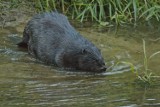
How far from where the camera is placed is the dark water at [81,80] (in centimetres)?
516

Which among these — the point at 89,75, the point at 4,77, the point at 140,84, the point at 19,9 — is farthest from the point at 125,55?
the point at 19,9

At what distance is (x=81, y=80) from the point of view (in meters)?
6.05

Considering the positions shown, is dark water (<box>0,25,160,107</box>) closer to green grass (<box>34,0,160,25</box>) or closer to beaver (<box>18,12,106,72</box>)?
beaver (<box>18,12,106,72</box>)

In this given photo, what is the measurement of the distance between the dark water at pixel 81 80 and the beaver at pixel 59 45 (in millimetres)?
138

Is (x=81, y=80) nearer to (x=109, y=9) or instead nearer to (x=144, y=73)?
(x=144, y=73)

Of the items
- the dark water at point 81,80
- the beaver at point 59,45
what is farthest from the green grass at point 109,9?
the beaver at point 59,45

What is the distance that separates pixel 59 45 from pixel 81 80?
3.20 ft

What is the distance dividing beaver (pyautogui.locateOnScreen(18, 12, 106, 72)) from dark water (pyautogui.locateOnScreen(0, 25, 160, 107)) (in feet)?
0.45

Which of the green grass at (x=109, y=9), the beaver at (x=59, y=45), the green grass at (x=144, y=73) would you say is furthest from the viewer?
the green grass at (x=109, y=9)

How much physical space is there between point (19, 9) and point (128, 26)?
178cm

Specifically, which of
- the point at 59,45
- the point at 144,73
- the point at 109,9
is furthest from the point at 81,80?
the point at 109,9

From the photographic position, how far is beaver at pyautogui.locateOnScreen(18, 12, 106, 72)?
21.4ft

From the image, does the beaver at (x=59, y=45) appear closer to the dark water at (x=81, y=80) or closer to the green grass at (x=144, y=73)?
the dark water at (x=81, y=80)

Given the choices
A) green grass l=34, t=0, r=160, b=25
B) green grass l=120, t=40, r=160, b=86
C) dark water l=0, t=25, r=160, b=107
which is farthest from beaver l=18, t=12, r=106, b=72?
green grass l=34, t=0, r=160, b=25
